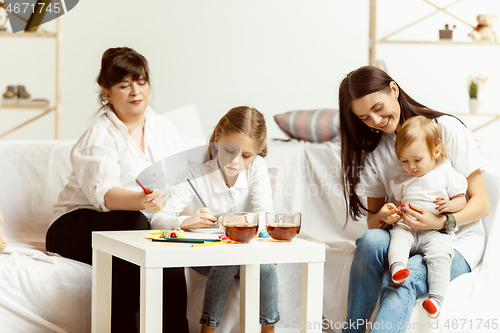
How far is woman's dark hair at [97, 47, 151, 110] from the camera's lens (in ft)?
4.84

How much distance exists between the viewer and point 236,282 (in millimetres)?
1401

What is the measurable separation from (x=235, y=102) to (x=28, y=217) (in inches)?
43.7

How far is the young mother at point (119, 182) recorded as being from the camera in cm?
130

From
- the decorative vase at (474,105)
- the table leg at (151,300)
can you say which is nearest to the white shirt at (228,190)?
the table leg at (151,300)

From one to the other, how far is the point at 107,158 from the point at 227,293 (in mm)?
492

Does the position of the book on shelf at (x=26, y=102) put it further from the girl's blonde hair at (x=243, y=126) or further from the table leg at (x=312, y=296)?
the table leg at (x=312, y=296)

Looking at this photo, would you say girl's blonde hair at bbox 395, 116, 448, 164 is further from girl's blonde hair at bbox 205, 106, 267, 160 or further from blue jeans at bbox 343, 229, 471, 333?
girl's blonde hair at bbox 205, 106, 267, 160

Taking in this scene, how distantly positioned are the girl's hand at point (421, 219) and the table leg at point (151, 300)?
0.66 metres

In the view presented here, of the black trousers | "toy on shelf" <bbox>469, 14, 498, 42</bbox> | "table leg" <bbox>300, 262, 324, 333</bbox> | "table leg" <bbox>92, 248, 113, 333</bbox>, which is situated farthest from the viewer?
"toy on shelf" <bbox>469, 14, 498, 42</bbox>

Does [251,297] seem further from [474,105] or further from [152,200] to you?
[474,105]

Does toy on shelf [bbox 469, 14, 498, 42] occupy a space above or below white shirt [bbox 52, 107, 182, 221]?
above

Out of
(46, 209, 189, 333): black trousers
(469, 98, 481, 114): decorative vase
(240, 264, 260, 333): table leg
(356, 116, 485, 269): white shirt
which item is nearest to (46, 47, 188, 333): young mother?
(46, 209, 189, 333): black trousers

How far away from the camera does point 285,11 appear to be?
2.54 meters

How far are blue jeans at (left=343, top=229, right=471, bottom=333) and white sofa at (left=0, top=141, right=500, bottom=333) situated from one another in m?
0.05
